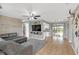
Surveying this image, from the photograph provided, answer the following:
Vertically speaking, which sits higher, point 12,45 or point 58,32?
point 58,32

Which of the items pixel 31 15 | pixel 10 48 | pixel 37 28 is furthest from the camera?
pixel 37 28

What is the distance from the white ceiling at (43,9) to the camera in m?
2.10

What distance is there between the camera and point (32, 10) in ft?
7.48

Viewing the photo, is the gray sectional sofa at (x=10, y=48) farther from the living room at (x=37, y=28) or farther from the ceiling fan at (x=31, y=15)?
the ceiling fan at (x=31, y=15)

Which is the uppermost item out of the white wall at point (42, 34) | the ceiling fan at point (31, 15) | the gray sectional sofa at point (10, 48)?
the ceiling fan at point (31, 15)

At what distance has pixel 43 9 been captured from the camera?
2250mm

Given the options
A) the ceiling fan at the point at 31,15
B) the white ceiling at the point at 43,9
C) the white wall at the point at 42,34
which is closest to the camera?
the white ceiling at the point at 43,9

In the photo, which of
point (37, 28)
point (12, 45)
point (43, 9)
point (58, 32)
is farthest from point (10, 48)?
point (58, 32)

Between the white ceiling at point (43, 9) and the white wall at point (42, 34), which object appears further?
the white wall at point (42, 34)

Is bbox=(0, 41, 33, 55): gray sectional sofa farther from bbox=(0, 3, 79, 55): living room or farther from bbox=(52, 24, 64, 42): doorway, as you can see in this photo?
bbox=(52, 24, 64, 42): doorway

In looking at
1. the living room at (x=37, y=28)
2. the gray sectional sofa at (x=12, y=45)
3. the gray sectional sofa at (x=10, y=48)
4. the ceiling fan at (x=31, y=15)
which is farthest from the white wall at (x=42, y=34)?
the gray sectional sofa at (x=10, y=48)

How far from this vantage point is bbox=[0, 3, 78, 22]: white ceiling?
2100mm

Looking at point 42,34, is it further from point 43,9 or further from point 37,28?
point 43,9
